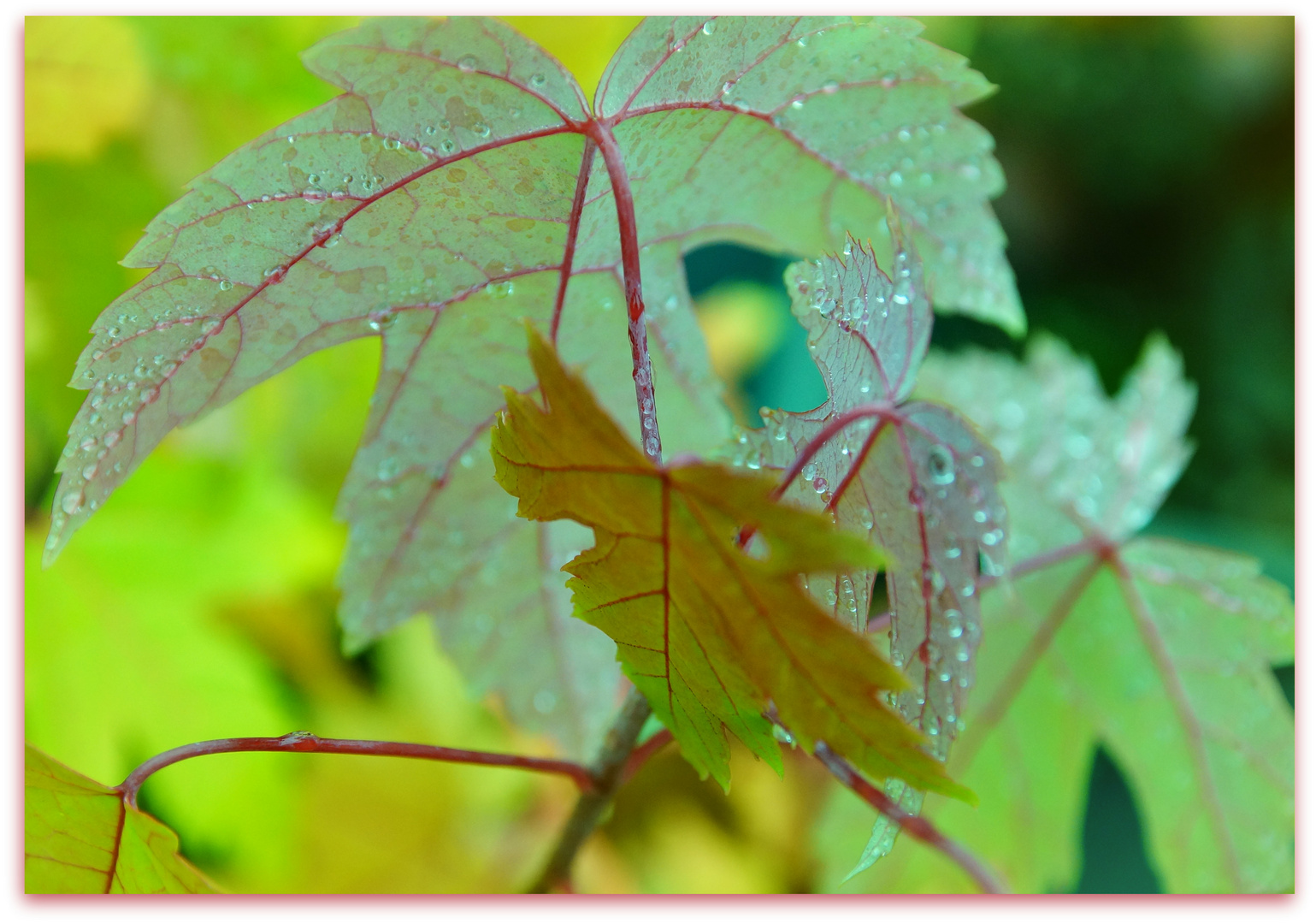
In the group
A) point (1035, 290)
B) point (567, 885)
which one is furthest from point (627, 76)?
point (1035, 290)

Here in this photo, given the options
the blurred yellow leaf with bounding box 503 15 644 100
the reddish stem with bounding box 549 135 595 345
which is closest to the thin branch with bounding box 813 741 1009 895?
the reddish stem with bounding box 549 135 595 345

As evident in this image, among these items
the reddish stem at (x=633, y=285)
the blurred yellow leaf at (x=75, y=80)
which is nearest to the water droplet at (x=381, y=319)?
the reddish stem at (x=633, y=285)

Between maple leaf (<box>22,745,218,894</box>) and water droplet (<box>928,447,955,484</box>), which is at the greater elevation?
water droplet (<box>928,447,955,484</box>)

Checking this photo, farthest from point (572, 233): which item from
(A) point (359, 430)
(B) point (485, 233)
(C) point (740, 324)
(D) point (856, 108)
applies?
(C) point (740, 324)

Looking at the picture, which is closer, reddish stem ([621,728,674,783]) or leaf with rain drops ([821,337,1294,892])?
reddish stem ([621,728,674,783])

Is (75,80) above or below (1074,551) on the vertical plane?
above

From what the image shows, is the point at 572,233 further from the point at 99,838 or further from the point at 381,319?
the point at 99,838

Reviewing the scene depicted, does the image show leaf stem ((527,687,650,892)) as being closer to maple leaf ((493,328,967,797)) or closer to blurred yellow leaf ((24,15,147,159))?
maple leaf ((493,328,967,797))
